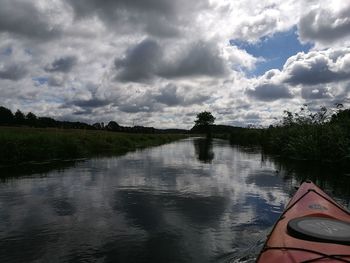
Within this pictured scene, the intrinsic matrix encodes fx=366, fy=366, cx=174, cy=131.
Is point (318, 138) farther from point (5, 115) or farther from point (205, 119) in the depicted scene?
point (205, 119)

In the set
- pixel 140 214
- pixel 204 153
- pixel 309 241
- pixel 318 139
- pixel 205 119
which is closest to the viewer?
pixel 309 241

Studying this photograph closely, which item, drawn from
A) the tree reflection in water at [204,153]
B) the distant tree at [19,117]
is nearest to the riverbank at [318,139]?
the tree reflection in water at [204,153]

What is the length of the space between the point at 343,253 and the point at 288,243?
686 millimetres

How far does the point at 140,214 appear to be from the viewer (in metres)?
10.5

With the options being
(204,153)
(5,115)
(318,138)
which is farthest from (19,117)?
(318,138)

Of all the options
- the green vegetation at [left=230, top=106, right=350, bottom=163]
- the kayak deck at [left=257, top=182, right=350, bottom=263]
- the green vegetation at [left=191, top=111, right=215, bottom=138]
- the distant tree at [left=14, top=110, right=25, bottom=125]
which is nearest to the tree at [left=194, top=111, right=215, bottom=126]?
the green vegetation at [left=191, top=111, right=215, bottom=138]

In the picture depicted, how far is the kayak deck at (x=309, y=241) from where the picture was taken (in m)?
4.39

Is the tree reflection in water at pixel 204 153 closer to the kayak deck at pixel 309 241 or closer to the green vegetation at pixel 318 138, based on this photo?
the green vegetation at pixel 318 138

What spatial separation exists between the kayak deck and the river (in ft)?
4.53

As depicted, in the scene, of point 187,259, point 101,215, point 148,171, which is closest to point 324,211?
point 187,259

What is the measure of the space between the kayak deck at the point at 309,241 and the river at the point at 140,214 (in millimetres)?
1379

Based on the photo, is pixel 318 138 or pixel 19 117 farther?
pixel 19 117

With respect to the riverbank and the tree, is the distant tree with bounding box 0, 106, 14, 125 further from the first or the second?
the tree

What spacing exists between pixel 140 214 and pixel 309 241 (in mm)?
6386
